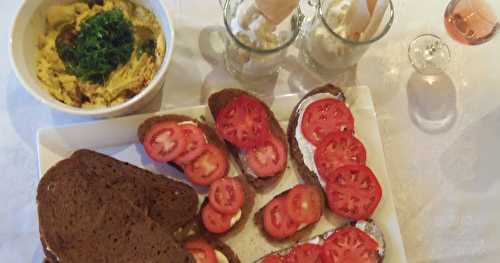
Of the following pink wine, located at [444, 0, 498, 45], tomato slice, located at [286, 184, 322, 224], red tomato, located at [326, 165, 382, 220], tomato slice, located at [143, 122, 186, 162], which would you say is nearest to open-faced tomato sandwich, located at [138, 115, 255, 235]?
tomato slice, located at [143, 122, 186, 162]

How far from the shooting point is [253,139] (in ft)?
4.90

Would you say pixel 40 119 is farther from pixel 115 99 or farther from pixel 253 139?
pixel 253 139

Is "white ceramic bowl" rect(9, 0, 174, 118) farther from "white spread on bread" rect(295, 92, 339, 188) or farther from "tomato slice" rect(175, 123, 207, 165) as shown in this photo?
"white spread on bread" rect(295, 92, 339, 188)

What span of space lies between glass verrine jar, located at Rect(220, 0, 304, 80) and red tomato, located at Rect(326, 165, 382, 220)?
350 millimetres

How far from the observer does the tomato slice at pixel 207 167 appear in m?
1.48

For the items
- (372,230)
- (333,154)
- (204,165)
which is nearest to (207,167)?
(204,165)

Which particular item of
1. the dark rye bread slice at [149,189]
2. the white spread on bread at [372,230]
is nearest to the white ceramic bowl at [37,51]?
the dark rye bread slice at [149,189]

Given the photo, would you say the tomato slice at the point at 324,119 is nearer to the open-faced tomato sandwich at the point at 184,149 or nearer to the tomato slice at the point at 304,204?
the tomato slice at the point at 304,204

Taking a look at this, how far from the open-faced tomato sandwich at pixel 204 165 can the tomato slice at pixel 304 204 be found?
106mm

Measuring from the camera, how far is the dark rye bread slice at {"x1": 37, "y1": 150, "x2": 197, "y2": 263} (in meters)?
1.38

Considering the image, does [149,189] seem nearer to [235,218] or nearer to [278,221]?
[235,218]

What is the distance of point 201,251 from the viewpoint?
1419mm

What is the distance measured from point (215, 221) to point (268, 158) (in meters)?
0.22

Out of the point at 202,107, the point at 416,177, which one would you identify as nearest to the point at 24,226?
the point at 202,107
